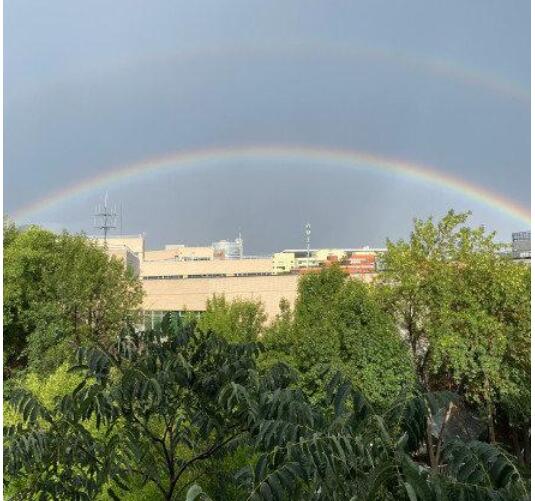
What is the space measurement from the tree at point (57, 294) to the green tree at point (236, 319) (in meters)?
1.57

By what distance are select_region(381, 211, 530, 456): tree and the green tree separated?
10.3 feet

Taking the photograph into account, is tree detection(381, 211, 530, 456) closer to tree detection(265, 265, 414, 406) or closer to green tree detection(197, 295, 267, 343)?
tree detection(265, 265, 414, 406)

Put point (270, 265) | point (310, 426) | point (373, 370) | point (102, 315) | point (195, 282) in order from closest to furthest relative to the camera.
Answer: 1. point (310, 426)
2. point (373, 370)
3. point (102, 315)
4. point (195, 282)
5. point (270, 265)

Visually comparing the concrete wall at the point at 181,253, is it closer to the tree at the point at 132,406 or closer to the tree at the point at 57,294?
the tree at the point at 57,294

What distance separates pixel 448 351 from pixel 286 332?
2.58m

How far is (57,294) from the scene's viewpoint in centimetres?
1216

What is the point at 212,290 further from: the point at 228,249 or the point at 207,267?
the point at 228,249

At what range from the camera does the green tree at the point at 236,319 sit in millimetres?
11477

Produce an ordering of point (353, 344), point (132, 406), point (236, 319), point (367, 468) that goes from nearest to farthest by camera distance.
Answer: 1. point (367, 468)
2. point (132, 406)
3. point (353, 344)
4. point (236, 319)

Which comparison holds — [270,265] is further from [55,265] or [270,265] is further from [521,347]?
[521,347]

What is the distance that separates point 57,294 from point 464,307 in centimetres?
811

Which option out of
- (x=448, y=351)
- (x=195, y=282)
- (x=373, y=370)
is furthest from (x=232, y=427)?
(x=195, y=282)

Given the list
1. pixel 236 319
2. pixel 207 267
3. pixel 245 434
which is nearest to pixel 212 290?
pixel 236 319

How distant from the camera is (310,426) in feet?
6.68
